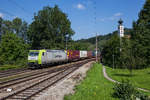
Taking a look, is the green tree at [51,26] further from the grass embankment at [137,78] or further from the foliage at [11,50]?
the grass embankment at [137,78]

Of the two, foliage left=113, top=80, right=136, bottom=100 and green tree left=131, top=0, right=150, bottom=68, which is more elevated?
green tree left=131, top=0, right=150, bottom=68

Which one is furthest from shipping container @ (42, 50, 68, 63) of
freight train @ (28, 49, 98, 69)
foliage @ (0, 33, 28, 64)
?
foliage @ (0, 33, 28, 64)

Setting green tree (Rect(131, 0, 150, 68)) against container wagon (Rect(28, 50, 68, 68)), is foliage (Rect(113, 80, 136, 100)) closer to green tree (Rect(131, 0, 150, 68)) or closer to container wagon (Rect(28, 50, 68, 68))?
container wagon (Rect(28, 50, 68, 68))

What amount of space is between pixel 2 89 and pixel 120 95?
8999 mm

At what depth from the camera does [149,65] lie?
1797 inches

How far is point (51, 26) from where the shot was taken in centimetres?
7212

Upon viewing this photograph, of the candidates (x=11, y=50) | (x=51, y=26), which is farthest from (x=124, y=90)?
(x=51, y=26)

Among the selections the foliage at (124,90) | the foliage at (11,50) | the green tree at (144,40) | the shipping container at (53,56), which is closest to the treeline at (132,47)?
the green tree at (144,40)

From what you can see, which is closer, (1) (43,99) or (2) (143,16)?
(1) (43,99)

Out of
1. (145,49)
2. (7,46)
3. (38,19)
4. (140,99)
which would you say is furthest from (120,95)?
(38,19)

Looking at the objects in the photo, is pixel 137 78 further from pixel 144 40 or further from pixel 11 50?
pixel 11 50

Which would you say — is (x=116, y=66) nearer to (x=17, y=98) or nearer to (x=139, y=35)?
(x=139, y=35)

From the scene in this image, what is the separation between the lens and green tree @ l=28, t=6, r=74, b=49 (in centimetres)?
7088

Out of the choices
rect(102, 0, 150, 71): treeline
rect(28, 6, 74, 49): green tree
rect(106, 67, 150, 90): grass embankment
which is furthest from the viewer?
rect(28, 6, 74, 49): green tree
